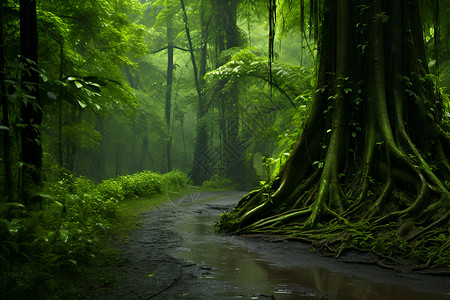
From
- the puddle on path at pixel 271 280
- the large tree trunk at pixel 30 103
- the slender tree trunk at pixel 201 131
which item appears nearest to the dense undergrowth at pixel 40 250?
the large tree trunk at pixel 30 103

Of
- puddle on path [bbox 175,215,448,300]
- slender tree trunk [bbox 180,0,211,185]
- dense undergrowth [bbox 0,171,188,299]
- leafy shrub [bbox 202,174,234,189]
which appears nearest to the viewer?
dense undergrowth [bbox 0,171,188,299]

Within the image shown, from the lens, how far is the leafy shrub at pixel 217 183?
80.6 feet

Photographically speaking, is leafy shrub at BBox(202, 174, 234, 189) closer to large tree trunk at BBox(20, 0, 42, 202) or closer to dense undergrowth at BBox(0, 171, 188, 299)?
dense undergrowth at BBox(0, 171, 188, 299)

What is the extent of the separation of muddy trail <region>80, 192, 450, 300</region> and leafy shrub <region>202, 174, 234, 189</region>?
18.4 m

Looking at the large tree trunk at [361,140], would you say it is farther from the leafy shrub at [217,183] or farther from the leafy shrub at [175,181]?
the leafy shrub at [217,183]

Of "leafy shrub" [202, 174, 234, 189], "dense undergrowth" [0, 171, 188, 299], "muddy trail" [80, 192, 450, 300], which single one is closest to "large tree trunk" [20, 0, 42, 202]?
"dense undergrowth" [0, 171, 188, 299]

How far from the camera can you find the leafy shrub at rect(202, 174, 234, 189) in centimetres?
2456

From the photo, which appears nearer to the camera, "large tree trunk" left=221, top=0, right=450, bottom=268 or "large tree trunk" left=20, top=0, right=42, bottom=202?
"large tree trunk" left=20, top=0, right=42, bottom=202

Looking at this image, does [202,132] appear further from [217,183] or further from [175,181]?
[175,181]

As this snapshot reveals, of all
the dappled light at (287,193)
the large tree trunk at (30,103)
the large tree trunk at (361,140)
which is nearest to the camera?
the dappled light at (287,193)

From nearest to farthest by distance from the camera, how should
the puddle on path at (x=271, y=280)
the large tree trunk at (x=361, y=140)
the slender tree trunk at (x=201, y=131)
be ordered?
1. the puddle on path at (x=271, y=280)
2. the large tree trunk at (x=361, y=140)
3. the slender tree trunk at (x=201, y=131)

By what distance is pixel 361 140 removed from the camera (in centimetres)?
699

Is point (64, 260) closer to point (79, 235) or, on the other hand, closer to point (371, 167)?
point (79, 235)

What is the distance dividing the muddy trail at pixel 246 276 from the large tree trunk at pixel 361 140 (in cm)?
93
